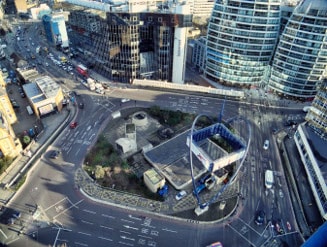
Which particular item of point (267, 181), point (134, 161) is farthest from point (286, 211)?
point (134, 161)

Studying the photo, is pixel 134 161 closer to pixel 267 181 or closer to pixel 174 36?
pixel 267 181

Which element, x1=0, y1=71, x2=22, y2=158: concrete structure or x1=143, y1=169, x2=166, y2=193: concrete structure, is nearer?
x1=143, y1=169, x2=166, y2=193: concrete structure

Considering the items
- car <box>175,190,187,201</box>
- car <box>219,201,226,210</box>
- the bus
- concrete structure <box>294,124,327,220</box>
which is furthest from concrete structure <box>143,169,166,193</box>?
concrete structure <box>294,124,327,220</box>

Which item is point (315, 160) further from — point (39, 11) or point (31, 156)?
point (39, 11)

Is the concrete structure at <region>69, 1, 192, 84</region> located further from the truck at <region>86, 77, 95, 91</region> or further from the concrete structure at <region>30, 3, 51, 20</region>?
the concrete structure at <region>30, 3, 51, 20</region>

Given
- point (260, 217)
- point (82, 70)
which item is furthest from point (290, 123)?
point (82, 70)
